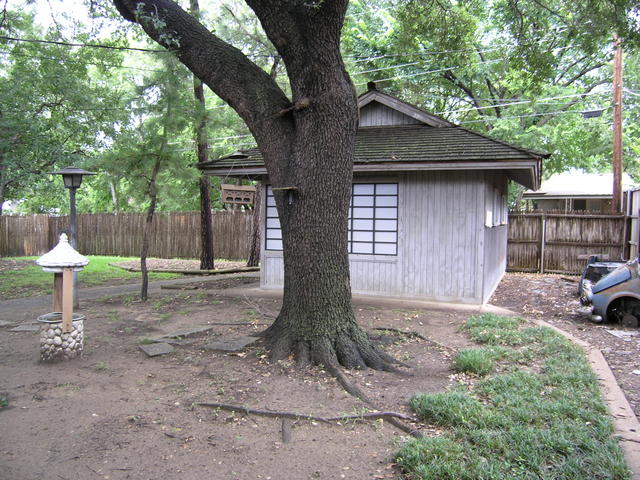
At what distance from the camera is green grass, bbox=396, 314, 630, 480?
10.7 feet

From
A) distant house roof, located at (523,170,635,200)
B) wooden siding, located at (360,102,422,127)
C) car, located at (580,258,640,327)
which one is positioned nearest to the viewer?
car, located at (580,258,640,327)

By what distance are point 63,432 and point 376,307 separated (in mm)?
6343

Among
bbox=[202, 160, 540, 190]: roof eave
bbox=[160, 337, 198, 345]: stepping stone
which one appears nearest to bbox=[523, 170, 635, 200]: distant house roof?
→ bbox=[202, 160, 540, 190]: roof eave

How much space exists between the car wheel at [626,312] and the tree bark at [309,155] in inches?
199

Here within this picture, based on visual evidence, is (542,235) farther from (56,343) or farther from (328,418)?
(56,343)

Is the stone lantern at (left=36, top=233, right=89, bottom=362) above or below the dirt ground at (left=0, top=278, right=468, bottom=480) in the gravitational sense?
above

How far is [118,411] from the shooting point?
4289 millimetres

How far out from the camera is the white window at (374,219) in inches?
416

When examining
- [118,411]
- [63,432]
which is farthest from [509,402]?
[63,432]

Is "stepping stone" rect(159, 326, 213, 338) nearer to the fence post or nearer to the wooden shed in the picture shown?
the wooden shed

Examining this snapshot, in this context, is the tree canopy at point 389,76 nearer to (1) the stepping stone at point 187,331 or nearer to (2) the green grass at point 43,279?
(2) the green grass at point 43,279

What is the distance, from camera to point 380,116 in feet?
39.8

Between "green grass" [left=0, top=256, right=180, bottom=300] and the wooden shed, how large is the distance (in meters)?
5.04

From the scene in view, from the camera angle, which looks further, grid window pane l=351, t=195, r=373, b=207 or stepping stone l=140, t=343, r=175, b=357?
grid window pane l=351, t=195, r=373, b=207
